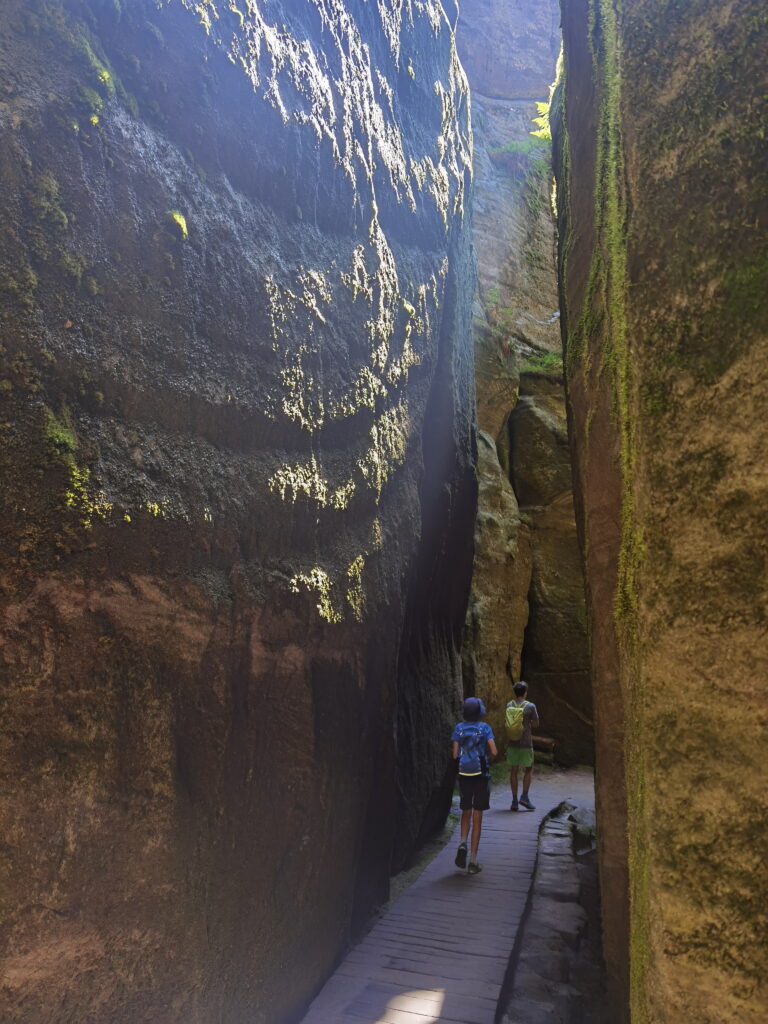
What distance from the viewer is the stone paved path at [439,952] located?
4.05m

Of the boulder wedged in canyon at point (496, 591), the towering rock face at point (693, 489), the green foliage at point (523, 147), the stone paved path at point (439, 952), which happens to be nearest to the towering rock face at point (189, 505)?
the stone paved path at point (439, 952)

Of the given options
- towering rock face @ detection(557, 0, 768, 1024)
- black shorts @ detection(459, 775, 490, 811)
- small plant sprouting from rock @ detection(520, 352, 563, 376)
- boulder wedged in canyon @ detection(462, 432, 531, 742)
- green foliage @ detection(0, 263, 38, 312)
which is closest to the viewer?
towering rock face @ detection(557, 0, 768, 1024)

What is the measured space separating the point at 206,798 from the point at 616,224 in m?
2.81

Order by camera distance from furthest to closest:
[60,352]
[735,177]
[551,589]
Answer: [551,589]
[60,352]
[735,177]

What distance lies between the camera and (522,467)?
16.7 meters

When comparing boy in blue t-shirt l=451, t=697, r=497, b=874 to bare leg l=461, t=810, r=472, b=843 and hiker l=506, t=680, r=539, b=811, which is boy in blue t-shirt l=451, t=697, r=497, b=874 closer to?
bare leg l=461, t=810, r=472, b=843

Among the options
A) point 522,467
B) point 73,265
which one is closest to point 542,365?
point 522,467

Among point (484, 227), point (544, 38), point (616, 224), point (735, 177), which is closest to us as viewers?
point (735, 177)

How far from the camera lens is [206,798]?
10.5 ft

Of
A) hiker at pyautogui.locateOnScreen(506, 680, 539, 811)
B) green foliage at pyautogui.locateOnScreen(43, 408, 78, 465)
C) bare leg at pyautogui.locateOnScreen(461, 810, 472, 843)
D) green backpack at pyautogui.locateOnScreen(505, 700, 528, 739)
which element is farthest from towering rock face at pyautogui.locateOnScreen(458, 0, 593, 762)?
green foliage at pyautogui.locateOnScreen(43, 408, 78, 465)

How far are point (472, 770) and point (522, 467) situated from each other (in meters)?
10.8

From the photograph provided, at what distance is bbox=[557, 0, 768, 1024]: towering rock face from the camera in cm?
163

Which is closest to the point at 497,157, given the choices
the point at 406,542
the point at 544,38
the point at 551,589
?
the point at 544,38

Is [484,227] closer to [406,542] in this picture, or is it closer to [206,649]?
[406,542]
